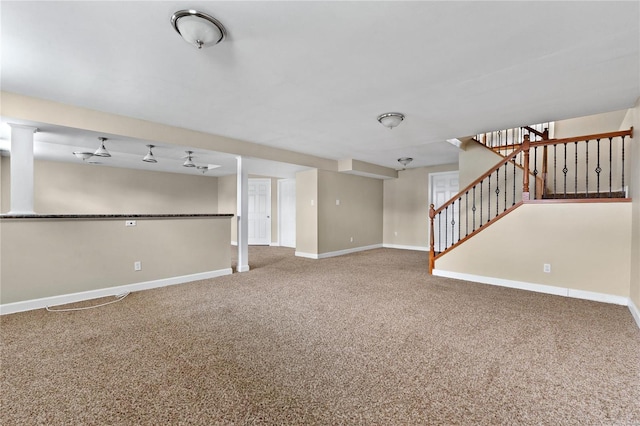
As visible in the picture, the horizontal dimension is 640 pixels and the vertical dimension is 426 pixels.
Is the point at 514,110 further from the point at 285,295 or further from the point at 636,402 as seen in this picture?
the point at 285,295

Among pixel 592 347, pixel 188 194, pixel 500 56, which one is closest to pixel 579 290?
pixel 592 347

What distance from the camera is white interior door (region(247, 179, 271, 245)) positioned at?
8.46m

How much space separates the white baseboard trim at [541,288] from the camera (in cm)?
328

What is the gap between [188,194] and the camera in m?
8.23

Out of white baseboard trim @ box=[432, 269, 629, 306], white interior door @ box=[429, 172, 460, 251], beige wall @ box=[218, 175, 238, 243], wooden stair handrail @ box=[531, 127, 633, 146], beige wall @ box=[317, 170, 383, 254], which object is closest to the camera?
wooden stair handrail @ box=[531, 127, 633, 146]

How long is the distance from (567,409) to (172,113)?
4350 mm

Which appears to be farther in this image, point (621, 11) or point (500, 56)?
point (500, 56)

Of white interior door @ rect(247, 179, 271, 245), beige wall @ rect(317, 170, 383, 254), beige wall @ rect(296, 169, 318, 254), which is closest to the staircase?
beige wall @ rect(317, 170, 383, 254)

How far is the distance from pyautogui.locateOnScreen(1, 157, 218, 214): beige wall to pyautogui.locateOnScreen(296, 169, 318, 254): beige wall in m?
3.66

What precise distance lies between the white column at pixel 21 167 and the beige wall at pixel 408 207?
24.2 feet

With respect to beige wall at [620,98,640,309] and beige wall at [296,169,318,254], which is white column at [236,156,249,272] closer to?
beige wall at [296,169,318,254]

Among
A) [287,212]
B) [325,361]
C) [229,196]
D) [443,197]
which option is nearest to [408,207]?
[443,197]

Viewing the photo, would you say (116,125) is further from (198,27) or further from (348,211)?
(348,211)

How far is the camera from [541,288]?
3729 millimetres
